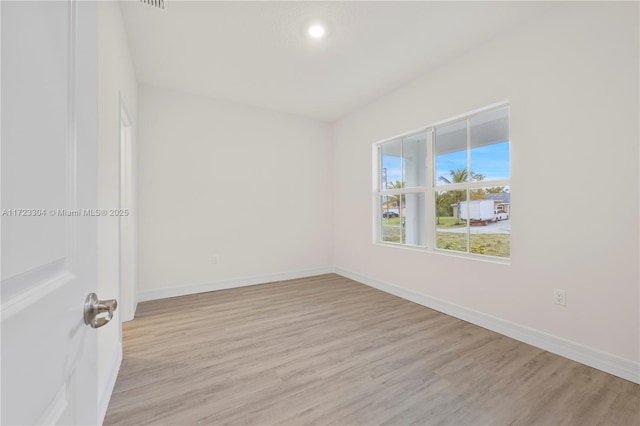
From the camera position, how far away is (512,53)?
2398mm

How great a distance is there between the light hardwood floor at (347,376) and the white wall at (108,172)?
22cm

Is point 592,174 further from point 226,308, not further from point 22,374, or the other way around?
point 226,308

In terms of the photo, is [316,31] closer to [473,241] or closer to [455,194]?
[455,194]

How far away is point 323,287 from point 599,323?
9.31 ft

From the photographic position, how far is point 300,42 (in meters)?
2.56

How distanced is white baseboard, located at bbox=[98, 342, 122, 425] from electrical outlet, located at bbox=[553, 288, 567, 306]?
3.15 meters

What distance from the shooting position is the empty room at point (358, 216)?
0.51m

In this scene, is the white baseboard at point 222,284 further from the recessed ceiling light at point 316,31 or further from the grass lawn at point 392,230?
the recessed ceiling light at point 316,31

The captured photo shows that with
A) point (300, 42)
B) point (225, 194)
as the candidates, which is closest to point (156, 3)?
point (300, 42)

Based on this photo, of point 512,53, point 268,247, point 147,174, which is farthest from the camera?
point 268,247

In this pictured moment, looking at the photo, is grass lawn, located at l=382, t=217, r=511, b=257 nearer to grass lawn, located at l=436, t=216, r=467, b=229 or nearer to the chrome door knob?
grass lawn, located at l=436, t=216, r=467, b=229

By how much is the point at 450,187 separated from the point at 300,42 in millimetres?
2189

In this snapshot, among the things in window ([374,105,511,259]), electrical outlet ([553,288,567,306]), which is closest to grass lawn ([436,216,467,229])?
window ([374,105,511,259])

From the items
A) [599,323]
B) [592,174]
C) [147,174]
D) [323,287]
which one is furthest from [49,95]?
[323,287]
